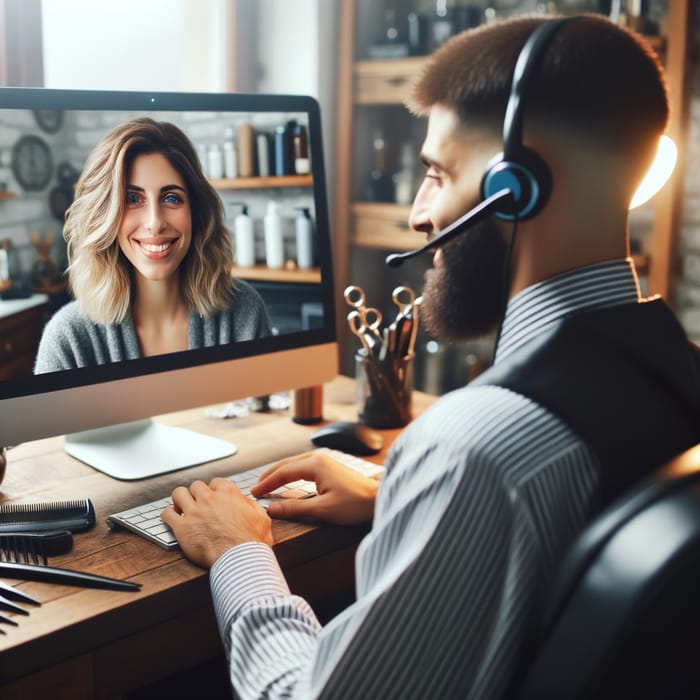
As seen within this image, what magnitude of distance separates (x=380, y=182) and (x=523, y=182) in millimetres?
1872

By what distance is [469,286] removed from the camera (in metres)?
0.87

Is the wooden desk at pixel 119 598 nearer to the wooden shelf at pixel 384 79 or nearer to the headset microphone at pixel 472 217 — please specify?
the headset microphone at pixel 472 217

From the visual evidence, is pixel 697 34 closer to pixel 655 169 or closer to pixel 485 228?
pixel 655 169

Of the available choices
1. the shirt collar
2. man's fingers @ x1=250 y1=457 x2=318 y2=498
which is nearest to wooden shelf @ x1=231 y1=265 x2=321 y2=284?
man's fingers @ x1=250 y1=457 x2=318 y2=498

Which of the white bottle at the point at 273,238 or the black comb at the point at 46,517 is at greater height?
the white bottle at the point at 273,238

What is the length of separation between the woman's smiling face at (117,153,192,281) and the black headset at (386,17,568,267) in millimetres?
567

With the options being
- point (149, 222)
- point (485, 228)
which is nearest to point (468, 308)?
point (485, 228)

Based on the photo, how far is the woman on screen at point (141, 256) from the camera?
113 centimetres

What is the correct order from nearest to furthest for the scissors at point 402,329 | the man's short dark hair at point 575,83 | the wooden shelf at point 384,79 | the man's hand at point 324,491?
the man's short dark hair at point 575,83
the man's hand at point 324,491
the scissors at point 402,329
the wooden shelf at point 384,79

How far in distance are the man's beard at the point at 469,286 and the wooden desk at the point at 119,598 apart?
33 cm

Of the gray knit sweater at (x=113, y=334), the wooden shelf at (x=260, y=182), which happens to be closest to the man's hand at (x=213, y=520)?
the gray knit sweater at (x=113, y=334)

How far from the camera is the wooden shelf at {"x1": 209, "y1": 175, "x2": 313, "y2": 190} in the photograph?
1238 millimetres

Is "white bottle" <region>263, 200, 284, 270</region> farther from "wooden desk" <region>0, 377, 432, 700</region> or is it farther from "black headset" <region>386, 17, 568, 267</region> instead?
"black headset" <region>386, 17, 568, 267</region>

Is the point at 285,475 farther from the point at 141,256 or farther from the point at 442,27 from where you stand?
the point at 442,27
